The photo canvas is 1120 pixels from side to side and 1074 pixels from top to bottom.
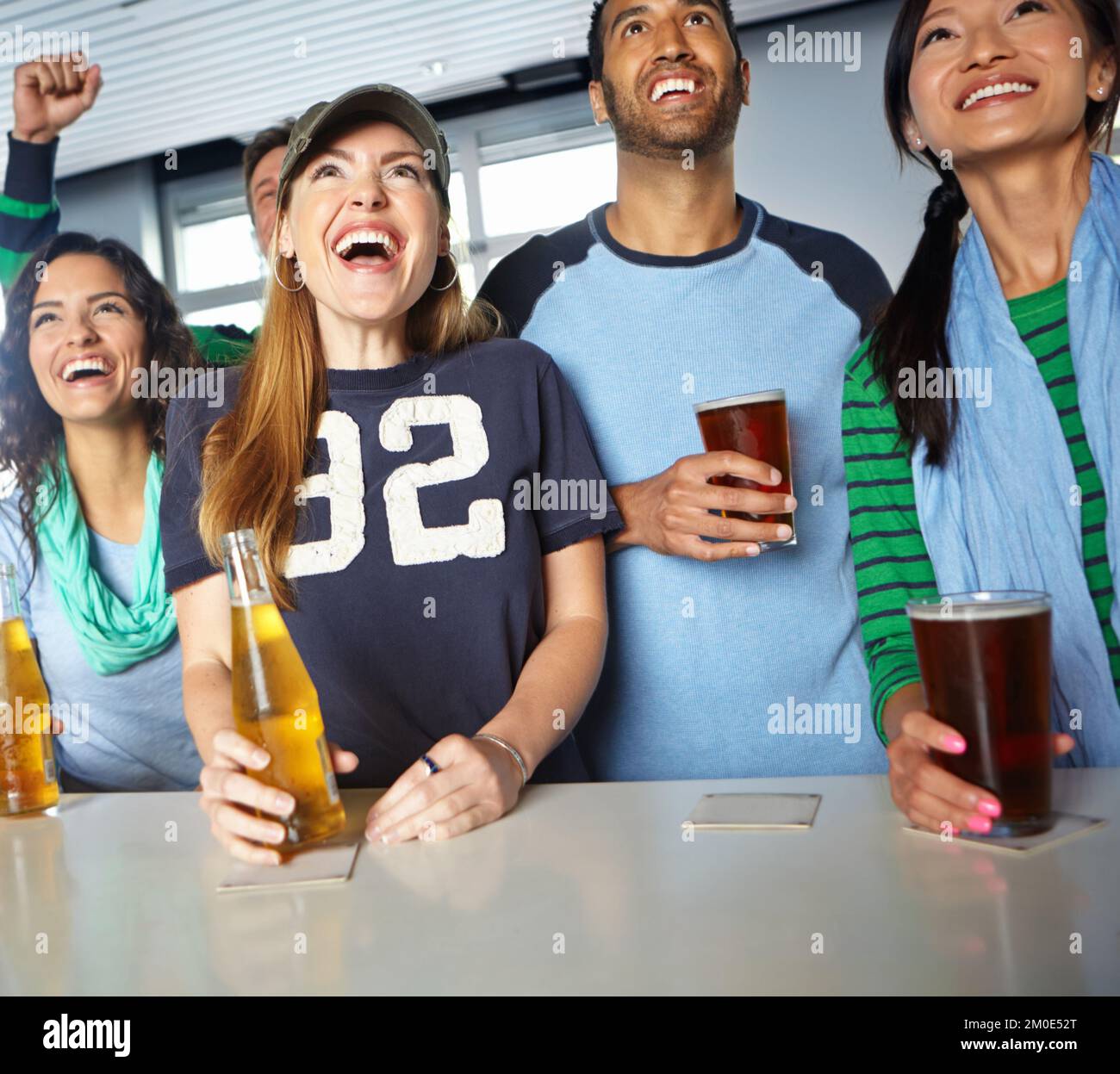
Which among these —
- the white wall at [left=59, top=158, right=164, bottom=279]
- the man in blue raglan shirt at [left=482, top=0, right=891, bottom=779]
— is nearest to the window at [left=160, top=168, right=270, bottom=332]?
the white wall at [left=59, top=158, right=164, bottom=279]

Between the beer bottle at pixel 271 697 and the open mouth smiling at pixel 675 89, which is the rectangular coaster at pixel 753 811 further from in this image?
the open mouth smiling at pixel 675 89

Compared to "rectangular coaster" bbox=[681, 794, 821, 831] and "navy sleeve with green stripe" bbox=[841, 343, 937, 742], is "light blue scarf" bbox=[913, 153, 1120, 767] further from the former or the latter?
"rectangular coaster" bbox=[681, 794, 821, 831]

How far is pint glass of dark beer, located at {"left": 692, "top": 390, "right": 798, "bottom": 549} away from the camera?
130 centimetres

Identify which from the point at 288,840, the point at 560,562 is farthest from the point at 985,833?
the point at 560,562

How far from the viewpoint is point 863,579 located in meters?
1.28

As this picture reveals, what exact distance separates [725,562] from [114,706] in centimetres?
118

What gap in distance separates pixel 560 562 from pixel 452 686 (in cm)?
22

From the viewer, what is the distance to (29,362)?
210 centimetres

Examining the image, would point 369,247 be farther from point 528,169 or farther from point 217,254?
point 217,254

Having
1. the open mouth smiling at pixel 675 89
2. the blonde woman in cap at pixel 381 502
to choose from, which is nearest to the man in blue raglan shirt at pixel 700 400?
the open mouth smiling at pixel 675 89

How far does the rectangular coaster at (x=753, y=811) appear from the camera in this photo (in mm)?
956

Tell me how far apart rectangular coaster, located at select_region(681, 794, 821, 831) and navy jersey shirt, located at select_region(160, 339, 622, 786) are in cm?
49

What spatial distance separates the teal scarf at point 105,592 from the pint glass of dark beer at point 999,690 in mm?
1520
